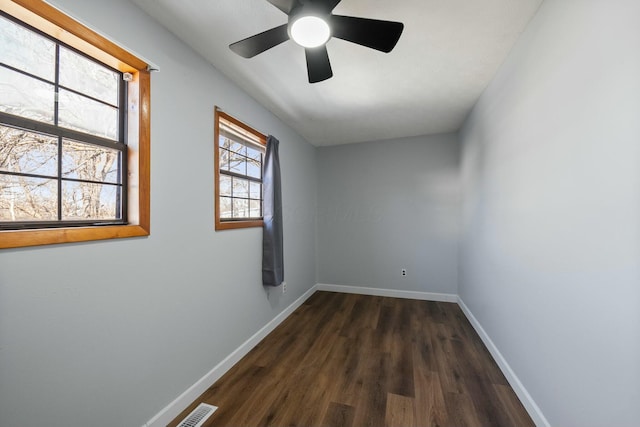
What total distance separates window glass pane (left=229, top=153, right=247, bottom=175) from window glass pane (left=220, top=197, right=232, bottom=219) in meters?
0.29

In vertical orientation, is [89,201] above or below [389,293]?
above

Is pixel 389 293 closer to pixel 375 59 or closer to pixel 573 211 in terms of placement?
pixel 573 211

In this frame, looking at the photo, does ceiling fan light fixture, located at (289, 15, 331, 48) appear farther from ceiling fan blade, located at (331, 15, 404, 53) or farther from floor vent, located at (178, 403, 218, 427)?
floor vent, located at (178, 403, 218, 427)

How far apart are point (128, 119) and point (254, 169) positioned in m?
1.32

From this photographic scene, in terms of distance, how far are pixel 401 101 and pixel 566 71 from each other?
1524 mm

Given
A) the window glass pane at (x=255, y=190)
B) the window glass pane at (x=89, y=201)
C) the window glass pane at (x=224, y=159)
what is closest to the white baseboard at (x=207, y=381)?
the window glass pane at (x=89, y=201)

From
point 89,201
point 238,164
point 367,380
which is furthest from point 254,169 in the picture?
point 367,380

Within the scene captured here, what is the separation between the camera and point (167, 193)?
5.15 ft

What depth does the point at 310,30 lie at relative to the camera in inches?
49.4

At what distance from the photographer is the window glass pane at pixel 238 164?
2.33m

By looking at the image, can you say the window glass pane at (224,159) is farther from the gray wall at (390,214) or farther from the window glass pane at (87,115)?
the gray wall at (390,214)

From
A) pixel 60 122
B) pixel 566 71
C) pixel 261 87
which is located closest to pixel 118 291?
pixel 60 122

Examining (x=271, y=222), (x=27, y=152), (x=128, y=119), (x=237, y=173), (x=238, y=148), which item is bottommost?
(x=271, y=222)

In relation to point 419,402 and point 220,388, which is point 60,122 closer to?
point 220,388
